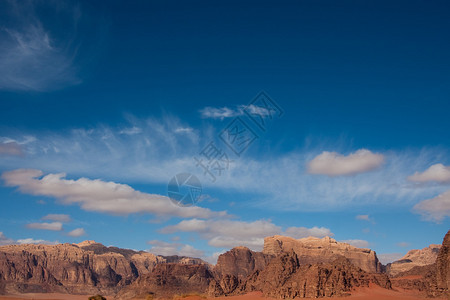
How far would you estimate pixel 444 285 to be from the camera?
67625 mm

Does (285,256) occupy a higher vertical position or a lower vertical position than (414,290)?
higher

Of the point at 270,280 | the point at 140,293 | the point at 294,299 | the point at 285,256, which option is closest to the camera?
the point at 294,299

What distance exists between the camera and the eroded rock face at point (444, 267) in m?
66.1

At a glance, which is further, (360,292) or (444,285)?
(360,292)

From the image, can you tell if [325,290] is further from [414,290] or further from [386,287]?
[414,290]

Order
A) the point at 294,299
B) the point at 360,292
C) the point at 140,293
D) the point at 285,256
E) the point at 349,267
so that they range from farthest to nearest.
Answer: the point at 140,293, the point at 285,256, the point at 349,267, the point at 294,299, the point at 360,292

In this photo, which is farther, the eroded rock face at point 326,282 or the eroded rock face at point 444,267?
the eroded rock face at point 326,282

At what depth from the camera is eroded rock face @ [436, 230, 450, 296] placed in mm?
66062

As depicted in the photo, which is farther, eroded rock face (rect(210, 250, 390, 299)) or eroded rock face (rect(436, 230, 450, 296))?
eroded rock face (rect(210, 250, 390, 299))

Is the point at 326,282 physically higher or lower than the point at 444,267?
lower

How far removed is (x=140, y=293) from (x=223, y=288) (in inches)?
2056

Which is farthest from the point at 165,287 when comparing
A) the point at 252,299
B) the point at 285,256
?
the point at 252,299

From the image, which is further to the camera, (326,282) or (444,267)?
(326,282)

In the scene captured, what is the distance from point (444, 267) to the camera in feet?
219
